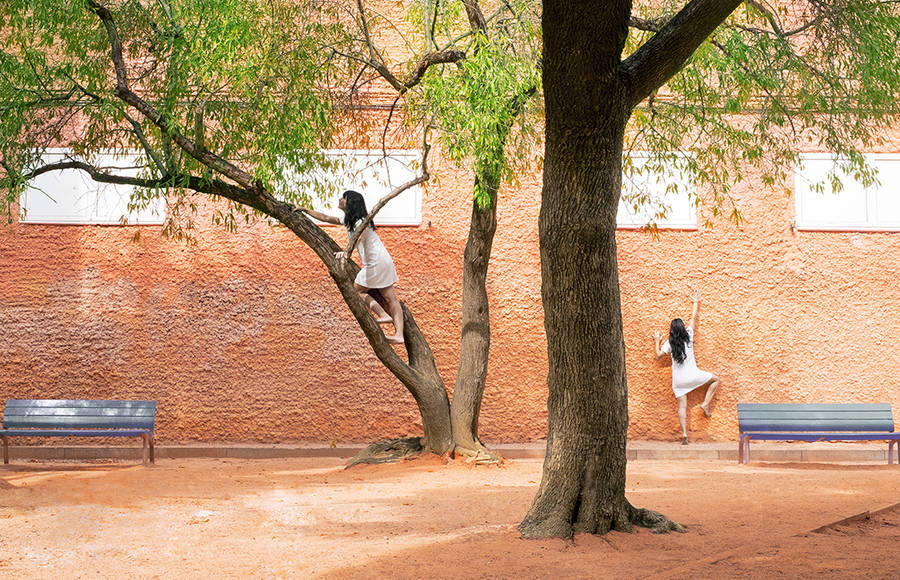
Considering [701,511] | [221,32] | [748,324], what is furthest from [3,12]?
[748,324]

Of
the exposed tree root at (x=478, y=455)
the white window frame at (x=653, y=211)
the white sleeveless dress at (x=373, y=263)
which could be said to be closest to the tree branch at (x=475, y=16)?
the white sleeveless dress at (x=373, y=263)

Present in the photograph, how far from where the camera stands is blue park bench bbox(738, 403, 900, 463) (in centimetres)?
1152

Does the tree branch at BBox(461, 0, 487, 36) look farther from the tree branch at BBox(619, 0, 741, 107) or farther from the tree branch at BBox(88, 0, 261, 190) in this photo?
the tree branch at BBox(619, 0, 741, 107)

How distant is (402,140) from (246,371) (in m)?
3.81

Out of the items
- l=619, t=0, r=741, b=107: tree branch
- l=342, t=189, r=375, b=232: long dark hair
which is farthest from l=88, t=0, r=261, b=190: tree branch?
l=619, t=0, r=741, b=107: tree branch

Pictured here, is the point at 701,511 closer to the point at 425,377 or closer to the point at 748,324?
the point at 425,377

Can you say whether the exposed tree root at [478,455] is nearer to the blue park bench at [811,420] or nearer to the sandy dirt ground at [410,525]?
the sandy dirt ground at [410,525]

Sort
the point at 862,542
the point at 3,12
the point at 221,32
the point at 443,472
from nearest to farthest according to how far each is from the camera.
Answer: the point at 862,542
the point at 221,32
the point at 3,12
the point at 443,472

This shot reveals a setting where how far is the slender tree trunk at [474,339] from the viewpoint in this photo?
35.6 feet

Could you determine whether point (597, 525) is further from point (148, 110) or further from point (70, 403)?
point (70, 403)

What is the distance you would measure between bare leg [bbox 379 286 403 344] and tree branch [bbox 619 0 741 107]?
4818mm

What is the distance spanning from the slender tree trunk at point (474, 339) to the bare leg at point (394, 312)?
850mm

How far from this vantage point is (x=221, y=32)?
8594mm

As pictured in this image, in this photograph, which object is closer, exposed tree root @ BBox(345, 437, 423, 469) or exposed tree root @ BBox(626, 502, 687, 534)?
exposed tree root @ BBox(626, 502, 687, 534)
